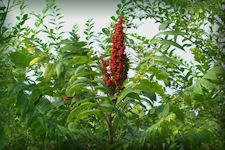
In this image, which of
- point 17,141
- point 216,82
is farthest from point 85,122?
point 216,82

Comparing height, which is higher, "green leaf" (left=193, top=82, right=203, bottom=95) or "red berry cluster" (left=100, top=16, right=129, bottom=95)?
"red berry cluster" (left=100, top=16, right=129, bottom=95)

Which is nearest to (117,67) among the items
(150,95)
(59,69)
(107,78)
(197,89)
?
(107,78)

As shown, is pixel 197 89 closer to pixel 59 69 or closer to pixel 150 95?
pixel 150 95

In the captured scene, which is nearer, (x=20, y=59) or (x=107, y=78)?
(x=20, y=59)

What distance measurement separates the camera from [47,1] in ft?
10.9

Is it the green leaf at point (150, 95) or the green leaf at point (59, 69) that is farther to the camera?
the green leaf at point (150, 95)

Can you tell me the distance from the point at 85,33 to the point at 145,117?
1449 millimetres

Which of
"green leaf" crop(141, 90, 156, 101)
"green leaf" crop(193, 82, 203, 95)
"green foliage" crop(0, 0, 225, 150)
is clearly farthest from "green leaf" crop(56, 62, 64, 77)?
"green leaf" crop(193, 82, 203, 95)

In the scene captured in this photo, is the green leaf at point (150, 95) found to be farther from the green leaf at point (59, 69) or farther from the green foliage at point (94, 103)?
the green leaf at point (59, 69)

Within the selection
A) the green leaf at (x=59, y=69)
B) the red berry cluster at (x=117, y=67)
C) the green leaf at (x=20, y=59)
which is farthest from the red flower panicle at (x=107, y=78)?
the green leaf at (x=20, y=59)

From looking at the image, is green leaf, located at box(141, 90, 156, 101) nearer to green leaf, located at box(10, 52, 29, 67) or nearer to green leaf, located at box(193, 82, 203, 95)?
green leaf, located at box(193, 82, 203, 95)

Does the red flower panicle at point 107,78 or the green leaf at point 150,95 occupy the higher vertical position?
the red flower panicle at point 107,78

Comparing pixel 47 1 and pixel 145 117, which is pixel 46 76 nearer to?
pixel 145 117

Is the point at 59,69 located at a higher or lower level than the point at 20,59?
lower
